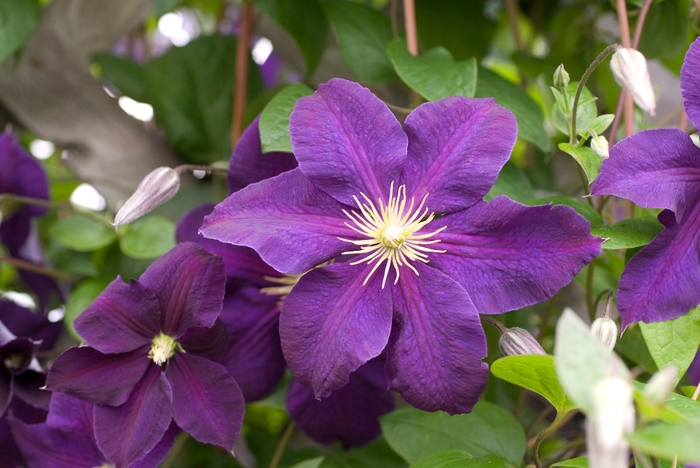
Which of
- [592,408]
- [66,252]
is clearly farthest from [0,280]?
[592,408]

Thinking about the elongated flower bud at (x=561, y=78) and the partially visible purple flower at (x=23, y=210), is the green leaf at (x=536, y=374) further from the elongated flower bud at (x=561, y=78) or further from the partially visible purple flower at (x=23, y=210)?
the partially visible purple flower at (x=23, y=210)

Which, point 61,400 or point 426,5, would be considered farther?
point 426,5

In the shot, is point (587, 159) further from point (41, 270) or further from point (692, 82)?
point (41, 270)

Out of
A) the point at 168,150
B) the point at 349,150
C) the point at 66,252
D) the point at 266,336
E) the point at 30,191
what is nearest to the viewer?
the point at 349,150

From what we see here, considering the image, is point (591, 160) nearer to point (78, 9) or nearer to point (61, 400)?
point (61, 400)

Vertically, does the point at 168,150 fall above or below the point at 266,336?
above

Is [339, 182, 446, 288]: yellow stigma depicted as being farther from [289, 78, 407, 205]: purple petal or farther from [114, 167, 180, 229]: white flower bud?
[114, 167, 180, 229]: white flower bud
